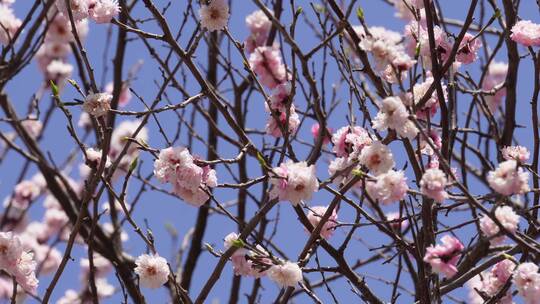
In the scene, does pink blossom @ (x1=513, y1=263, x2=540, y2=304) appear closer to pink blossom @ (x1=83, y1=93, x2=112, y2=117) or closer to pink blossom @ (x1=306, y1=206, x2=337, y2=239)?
pink blossom @ (x1=306, y1=206, x2=337, y2=239)

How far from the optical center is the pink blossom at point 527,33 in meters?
3.23

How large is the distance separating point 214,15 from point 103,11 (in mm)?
422

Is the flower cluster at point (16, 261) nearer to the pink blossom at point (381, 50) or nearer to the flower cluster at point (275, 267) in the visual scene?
the flower cluster at point (275, 267)

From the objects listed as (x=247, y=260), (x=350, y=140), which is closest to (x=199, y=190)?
(x=247, y=260)

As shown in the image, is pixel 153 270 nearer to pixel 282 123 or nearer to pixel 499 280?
pixel 282 123

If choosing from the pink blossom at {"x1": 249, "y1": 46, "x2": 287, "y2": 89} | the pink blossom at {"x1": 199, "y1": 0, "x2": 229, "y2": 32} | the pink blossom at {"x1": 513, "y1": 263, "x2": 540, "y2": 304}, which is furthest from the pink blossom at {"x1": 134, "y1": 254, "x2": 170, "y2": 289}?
the pink blossom at {"x1": 513, "y1": 263, "x2": 540, "y2": 304}

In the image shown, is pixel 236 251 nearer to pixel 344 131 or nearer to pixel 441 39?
pixel 344 131

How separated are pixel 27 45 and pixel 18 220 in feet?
8.28

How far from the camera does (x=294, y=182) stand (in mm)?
2748

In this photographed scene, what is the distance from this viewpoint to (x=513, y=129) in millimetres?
3959

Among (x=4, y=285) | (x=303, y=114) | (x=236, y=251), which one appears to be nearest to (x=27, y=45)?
(x=303, y=114)

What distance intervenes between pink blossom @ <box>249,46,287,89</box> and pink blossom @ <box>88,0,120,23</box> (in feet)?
2.33

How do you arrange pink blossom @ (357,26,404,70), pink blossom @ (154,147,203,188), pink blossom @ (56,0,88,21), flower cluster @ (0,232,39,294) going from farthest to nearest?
1. flower cluster @ (0,232,39,294)
2. pink blossom @ (56,0,88,21)
3. pink blossom @ (154,147,203,188)
4. pink blossom @ (357,26,404,70)

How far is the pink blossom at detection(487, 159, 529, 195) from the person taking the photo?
253cm
